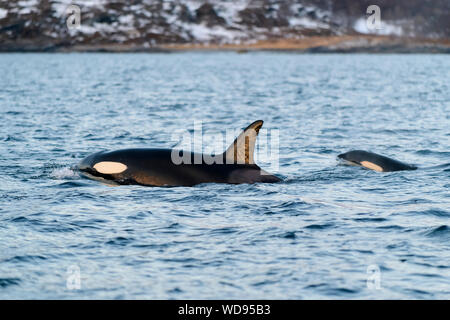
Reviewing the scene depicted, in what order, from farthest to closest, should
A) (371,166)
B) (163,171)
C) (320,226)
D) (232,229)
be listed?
1. (371,166)
2. (163,171)
3. (320,226)
4. (232,229)

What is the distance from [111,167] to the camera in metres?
15.8

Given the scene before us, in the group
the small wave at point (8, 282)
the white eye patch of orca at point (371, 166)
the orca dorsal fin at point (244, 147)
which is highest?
the orca dorsal fin at point (244, 147)

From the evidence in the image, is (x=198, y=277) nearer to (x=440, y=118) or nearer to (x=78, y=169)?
(x=78, y=169)

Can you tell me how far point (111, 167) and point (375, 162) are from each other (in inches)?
274

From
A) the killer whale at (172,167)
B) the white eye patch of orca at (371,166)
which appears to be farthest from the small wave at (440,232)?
the white eye patch of orca at (371,166)

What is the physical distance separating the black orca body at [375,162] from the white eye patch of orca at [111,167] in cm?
659

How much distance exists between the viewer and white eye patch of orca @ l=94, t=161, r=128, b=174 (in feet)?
51.6

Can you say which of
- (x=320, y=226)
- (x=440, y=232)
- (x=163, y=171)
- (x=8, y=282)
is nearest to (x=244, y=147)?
(x=163, y=171)

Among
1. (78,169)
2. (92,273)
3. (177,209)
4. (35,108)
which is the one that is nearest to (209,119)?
(35,108)

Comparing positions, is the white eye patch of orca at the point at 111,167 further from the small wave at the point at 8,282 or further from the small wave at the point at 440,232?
the small wave at the point at 440,232

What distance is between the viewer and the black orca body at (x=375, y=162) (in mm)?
18938

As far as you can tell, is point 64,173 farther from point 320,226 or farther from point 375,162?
point 375,162

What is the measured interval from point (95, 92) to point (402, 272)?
45263mm
